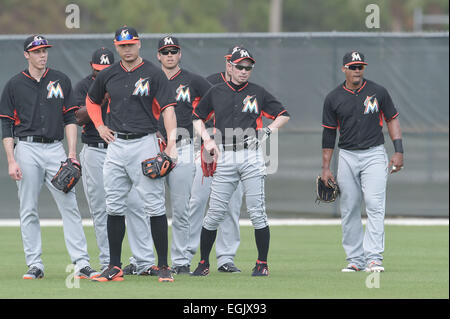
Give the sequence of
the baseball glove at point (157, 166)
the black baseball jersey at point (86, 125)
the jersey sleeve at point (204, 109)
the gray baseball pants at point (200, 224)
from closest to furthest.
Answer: the baseball glove at point (157, 166)
the jersey sleeve at point (204, 109)
the black baseball jersey at point (86, 125)
the gray baseball pants at point (200, 224)

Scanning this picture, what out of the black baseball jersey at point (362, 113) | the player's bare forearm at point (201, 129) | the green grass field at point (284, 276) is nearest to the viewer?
the green grass field at point (284, 276)

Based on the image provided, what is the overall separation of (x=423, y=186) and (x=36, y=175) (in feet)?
24.4

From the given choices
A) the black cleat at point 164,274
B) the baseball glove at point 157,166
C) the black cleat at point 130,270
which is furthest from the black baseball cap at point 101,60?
the black cleat at point 164,274

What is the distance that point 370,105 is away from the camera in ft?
32.2

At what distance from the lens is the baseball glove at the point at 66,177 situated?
865 centimetres

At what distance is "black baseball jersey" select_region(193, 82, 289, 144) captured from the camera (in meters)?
9.17

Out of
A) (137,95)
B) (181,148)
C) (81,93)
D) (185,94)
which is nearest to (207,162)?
(181,148)

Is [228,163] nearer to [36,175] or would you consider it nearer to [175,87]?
[175,87]

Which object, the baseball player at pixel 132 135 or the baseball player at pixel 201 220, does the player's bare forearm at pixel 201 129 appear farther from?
the baseball player at pixel 201 220

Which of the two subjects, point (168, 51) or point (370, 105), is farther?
point (370, 105)

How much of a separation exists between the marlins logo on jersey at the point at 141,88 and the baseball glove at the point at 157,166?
576 mm

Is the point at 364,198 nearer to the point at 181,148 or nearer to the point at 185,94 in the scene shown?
the point at 181,148

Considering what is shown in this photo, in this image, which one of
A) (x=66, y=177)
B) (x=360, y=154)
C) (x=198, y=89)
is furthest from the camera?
(x=360, y=154)

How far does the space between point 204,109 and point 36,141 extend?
5.29 ft
